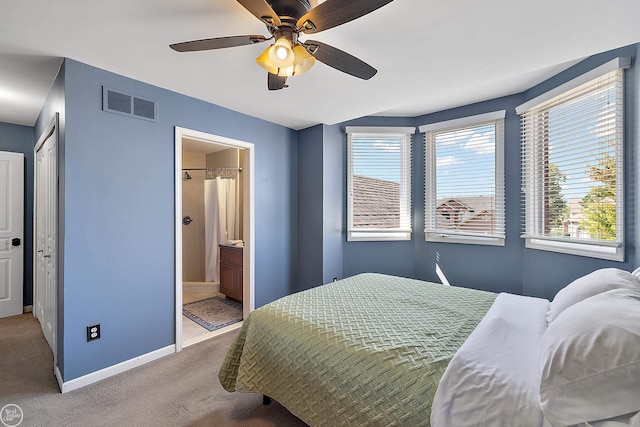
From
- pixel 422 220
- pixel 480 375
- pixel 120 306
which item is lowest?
pixel 120 306

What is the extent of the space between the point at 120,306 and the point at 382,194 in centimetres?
309

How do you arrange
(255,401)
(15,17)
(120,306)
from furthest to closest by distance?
(120,306) → (255,401) → (15,17)

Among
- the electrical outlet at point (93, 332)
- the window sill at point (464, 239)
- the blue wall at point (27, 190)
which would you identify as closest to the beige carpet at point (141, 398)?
the electrical outlet at point (93, 332)

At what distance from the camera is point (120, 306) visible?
228 centimetres

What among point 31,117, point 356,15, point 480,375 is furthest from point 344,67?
point 31,117

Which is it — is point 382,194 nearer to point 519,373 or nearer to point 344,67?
point 344,67

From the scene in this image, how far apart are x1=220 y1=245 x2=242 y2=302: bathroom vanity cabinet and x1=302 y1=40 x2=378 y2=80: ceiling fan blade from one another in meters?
2.77

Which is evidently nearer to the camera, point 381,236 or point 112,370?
point 112,370

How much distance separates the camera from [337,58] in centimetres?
160

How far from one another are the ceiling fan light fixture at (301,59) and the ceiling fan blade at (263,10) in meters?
0.15

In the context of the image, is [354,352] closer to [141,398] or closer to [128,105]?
[141,398]

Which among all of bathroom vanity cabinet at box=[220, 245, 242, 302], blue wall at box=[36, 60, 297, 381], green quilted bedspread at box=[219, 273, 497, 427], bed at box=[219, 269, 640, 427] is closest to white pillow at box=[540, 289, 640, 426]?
bed at box=[219, 269, 640, 427]

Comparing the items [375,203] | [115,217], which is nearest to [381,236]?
[375,203]

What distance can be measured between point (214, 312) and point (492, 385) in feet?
11.0
